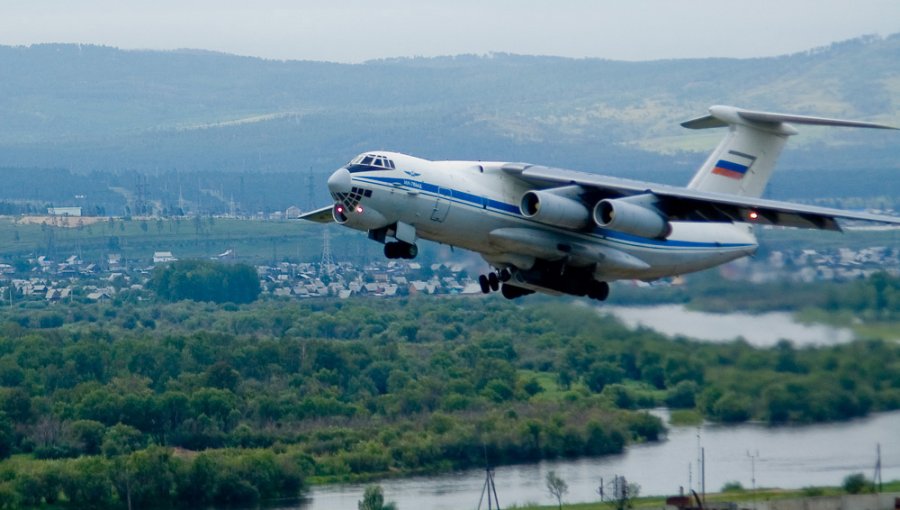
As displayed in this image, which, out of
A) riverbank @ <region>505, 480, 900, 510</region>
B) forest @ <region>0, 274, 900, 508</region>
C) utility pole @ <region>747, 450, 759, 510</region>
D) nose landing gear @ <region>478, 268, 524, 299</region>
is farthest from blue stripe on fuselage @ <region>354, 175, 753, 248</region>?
utility pole @ <region>747, 450, 759, 510</region>

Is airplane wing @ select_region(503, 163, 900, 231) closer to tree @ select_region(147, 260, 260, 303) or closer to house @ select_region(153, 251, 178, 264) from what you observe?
tree @ select_region(147, 260, 260, 303)

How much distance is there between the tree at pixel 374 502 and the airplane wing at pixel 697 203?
11040 mm

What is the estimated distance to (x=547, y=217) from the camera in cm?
2136

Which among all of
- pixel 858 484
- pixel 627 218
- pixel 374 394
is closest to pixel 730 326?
pixel 627 218

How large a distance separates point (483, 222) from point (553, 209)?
798 mm

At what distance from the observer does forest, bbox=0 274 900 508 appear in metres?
25.8

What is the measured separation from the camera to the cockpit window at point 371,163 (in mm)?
20844

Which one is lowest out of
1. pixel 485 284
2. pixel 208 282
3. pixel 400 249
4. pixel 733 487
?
pixel 208 282

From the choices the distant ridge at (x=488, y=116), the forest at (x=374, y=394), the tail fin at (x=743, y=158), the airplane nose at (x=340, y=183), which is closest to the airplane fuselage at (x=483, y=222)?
the airplane nose at (x=340, y=183)

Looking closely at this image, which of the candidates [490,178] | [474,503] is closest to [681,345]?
[490,178]

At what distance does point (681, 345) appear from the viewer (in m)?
25.5

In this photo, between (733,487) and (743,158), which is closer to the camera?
(743,158)

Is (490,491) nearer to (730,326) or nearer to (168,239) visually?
(730,326)

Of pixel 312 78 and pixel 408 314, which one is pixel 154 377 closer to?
pixel 408 314
